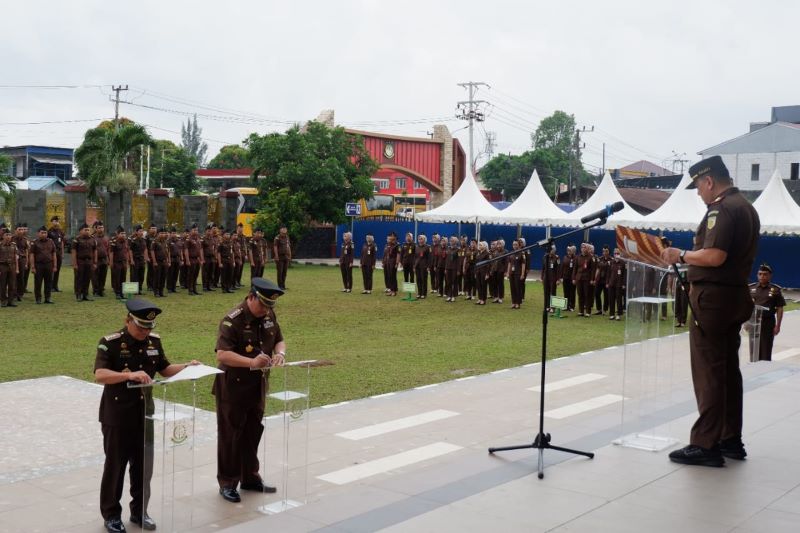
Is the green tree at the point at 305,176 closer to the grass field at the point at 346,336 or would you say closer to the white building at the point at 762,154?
the grass field at the point at 346,336

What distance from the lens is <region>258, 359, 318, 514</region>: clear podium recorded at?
590 centimetres

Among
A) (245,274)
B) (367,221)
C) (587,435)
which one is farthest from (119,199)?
(587,435)

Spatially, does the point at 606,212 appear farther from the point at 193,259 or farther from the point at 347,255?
the point at 347,255

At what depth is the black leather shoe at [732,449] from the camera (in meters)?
6.61

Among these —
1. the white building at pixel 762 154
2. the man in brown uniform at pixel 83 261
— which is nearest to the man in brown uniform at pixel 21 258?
the man in brown uniform at pixel 83 261

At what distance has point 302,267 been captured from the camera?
34.0m

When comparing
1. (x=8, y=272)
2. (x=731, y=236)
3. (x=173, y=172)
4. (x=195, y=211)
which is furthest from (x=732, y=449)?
(x=173, y=172)

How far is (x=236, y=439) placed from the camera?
6094 mm

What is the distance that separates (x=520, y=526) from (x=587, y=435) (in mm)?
2989

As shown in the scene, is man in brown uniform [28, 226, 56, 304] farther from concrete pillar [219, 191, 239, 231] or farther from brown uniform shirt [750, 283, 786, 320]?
concrete pillar [219, 191, 239, 231]

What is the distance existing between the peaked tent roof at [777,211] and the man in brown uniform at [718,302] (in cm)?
2049

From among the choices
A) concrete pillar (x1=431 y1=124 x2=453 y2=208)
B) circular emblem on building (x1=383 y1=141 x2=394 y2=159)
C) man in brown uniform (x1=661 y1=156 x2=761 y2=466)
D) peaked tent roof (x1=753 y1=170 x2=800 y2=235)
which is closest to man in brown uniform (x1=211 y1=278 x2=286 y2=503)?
man in brown uniform (x1=661 y1=156 x2=761 y2=466)

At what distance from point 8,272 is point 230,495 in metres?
14.6

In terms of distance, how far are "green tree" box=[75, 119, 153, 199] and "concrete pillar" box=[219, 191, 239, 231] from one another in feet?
13.1
